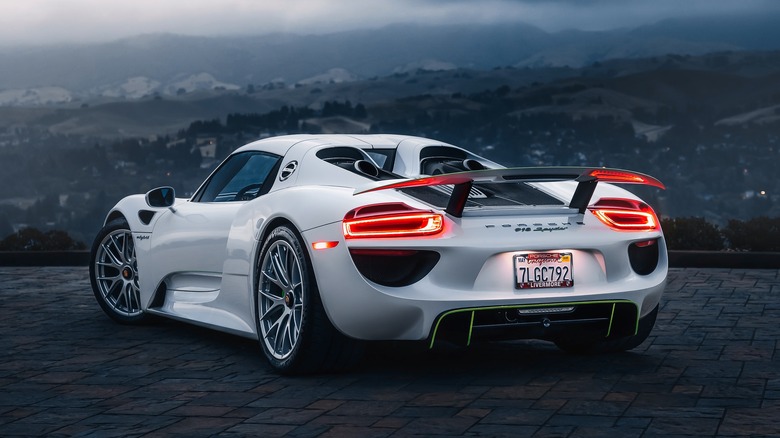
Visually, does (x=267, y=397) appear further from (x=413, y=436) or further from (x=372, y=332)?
(x=413, y=436)

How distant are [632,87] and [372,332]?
361 feet

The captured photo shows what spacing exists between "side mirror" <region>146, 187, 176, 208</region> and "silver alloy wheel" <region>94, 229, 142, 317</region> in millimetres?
554

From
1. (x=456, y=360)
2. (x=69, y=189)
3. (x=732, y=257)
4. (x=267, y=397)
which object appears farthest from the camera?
(x=69, y=189)

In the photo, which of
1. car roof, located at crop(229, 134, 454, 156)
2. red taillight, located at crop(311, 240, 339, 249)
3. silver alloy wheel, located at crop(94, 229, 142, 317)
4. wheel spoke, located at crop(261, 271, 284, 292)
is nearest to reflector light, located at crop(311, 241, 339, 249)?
red taillight, located at crop(311, 240, 339, 249)

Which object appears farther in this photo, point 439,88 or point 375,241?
point 439,88

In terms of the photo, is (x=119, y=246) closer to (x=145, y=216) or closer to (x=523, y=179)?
(x=145, y=216)

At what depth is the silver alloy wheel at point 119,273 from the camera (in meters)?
8.30

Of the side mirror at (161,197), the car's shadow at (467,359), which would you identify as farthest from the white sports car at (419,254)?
the side mirror at (161,197)

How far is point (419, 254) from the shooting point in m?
5.62

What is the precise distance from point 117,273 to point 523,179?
407cm

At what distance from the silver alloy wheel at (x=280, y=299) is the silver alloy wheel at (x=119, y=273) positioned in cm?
213

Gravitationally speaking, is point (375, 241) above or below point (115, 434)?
above

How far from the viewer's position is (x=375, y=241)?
18.3 feet

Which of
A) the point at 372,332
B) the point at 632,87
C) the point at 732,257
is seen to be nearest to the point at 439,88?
the point at 632,87
